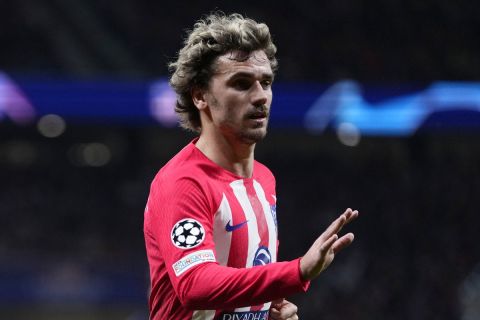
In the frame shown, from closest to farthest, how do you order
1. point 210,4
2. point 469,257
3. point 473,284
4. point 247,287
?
point 247,287 < point 473,284 < point 469,257 < point 210,4

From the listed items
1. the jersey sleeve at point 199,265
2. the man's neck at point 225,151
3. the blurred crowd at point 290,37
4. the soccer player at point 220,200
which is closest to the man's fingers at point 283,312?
the soccer player at point 220,200

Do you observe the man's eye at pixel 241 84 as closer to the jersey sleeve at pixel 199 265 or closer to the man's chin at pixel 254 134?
the man's chin at pixel 254 134

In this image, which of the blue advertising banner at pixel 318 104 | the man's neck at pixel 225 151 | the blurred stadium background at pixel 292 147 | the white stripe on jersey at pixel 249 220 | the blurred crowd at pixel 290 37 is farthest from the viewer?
the blurred crowd at pixel 290 37

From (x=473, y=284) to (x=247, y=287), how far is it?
11.5 metres

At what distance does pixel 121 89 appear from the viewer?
15102 millimetres

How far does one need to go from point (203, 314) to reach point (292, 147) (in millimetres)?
15232

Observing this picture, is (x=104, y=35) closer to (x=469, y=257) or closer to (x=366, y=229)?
(x=366, y=229)

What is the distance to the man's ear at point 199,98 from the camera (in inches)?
139

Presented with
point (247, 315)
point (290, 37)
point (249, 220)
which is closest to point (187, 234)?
point (249, 220)

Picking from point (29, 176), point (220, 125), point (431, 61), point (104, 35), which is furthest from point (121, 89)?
point (220, 125)

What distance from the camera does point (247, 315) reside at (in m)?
3.38

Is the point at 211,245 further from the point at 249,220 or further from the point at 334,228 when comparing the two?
the point at 334,228

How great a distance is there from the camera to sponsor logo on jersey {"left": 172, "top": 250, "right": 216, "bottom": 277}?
9.95 ft

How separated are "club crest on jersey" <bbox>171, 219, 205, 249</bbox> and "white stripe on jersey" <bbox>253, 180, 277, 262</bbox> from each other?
459mm
